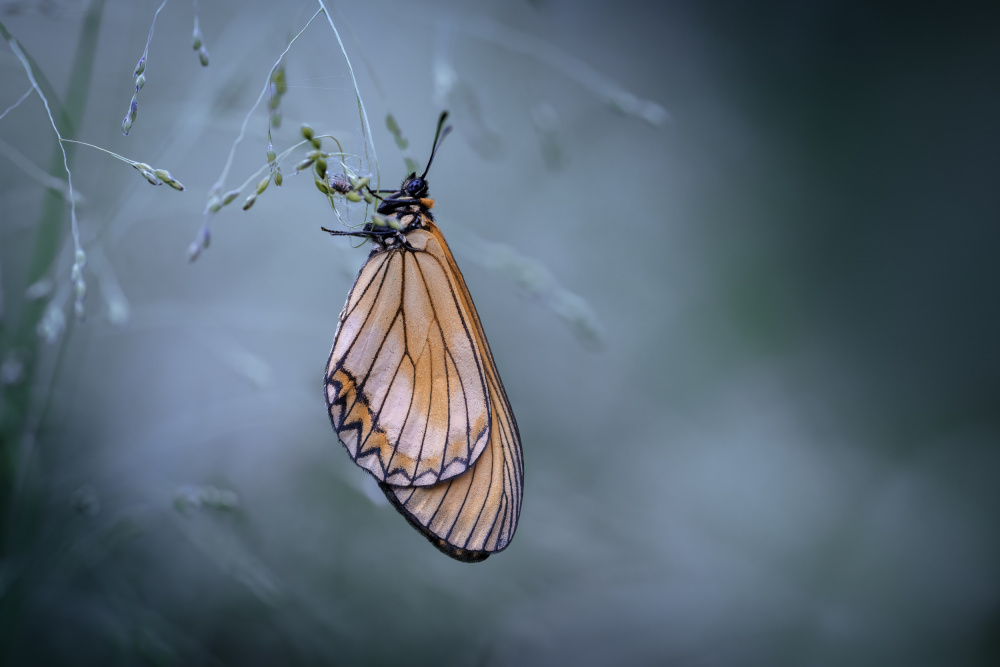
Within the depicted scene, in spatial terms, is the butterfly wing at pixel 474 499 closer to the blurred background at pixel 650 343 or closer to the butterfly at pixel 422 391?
the butterfly at pixel 422 391

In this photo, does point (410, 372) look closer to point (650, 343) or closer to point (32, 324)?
point (32, 324)

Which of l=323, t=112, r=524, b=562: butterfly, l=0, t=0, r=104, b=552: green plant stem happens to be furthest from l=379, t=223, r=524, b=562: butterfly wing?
l=0, t=0, r=104, b=552: green plant stem

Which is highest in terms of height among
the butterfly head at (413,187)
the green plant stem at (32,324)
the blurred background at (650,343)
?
the blurred background at (650,343)

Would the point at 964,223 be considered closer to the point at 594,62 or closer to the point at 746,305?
the point at 746,305

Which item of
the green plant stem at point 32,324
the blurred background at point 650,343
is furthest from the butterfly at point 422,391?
the blurred background at point 650,343

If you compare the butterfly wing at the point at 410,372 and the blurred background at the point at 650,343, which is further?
the blurred background at the point at 650,343

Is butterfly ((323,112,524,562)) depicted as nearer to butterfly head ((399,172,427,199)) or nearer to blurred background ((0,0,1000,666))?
butterfly head ((399,172,427,199))

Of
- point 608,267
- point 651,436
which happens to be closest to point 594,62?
point 608,267

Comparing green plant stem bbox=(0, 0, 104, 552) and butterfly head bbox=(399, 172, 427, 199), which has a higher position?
butterfly head bbox=(399, 172, 427, 199)
